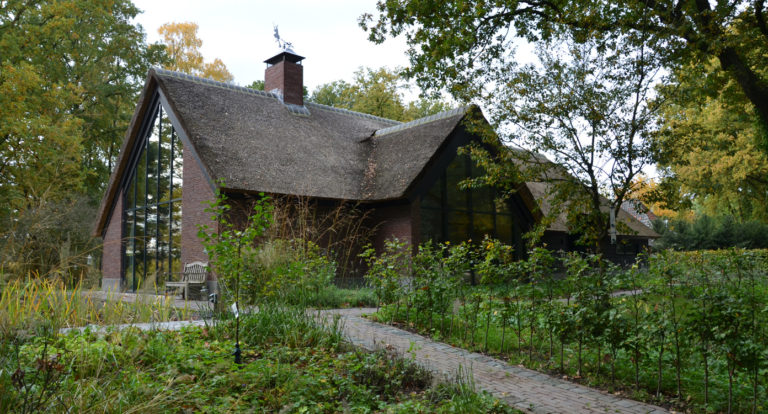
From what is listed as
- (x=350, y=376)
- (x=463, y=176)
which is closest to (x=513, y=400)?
(x=350, y=376)

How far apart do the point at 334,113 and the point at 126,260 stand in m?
7.89

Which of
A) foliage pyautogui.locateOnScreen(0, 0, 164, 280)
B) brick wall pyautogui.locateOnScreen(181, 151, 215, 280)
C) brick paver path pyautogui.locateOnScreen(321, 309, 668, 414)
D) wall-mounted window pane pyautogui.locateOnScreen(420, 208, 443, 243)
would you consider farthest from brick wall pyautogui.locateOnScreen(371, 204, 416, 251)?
brick paver path pyautogui.locateOnScreen(321, 309, 668, 414)

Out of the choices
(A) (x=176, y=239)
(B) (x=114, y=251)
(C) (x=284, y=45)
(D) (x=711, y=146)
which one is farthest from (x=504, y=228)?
(B) (x=114, y=251)

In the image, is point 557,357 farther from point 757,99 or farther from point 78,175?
point 78,175

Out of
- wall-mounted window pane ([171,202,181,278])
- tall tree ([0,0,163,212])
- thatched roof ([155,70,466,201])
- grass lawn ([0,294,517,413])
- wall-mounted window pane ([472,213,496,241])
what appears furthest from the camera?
wall-mounted window pane ([472,213,496,241])

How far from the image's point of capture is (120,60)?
909 inches

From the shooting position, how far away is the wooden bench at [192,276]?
11.7 meters

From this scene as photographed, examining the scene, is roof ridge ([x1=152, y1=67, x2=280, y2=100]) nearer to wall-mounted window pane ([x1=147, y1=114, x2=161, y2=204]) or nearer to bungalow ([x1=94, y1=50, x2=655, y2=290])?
bungalow ([x1=94, y1=50, x2=655, y2=290])

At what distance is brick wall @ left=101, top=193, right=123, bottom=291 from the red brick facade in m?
5.84

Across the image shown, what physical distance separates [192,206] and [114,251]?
15.5ft

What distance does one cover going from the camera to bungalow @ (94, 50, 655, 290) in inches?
510

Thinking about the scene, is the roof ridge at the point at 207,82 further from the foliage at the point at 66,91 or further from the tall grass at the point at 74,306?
the tall grass at the point at 74,306

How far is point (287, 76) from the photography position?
17109 mm

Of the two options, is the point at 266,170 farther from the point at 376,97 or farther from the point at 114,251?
the point at 376,97
